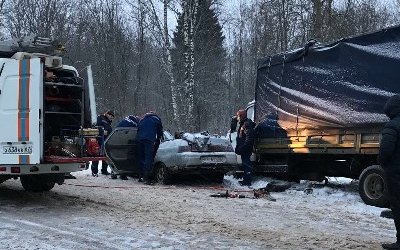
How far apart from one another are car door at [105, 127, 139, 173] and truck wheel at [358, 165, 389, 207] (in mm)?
5519

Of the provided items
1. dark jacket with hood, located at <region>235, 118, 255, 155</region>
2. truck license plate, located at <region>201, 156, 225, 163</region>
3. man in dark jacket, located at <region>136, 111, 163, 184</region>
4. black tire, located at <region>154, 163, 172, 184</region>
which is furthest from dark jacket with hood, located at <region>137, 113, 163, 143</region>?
dark jacket with hood, located at <region>235, 118, 255, 155</region>

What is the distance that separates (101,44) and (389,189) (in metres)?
29.2

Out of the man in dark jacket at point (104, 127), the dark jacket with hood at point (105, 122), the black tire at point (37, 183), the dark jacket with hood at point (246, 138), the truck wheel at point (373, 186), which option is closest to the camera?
the truck wheel at point (373, 186)

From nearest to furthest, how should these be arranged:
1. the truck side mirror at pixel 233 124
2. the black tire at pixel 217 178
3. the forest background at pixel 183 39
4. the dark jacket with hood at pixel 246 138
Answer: the dark jacket with hood at pixel 246 138, the black tire at pixel 217 178, the truck side mirror at pixel 233 124, the forest background at pixel 183 39

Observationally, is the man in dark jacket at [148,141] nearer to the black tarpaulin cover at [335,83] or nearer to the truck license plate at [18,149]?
the black tarpaulin cover at [335,83]

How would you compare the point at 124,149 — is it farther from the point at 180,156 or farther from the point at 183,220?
the point at 183,220

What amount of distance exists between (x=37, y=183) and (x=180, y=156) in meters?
3.19

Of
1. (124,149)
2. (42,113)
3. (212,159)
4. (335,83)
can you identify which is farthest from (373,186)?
(124,149)

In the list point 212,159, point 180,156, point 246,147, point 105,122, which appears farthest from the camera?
point 105,122

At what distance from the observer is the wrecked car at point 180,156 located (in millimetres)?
11469

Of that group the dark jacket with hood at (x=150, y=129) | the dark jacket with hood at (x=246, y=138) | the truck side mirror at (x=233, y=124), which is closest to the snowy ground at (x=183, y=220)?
the dark jacket with hood at (x=246, y=138)

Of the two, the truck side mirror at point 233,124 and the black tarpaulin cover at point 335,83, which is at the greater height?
the black tarpaulin cover at point 335,83

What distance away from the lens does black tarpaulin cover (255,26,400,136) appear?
877cm

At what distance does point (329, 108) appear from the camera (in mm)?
9758
